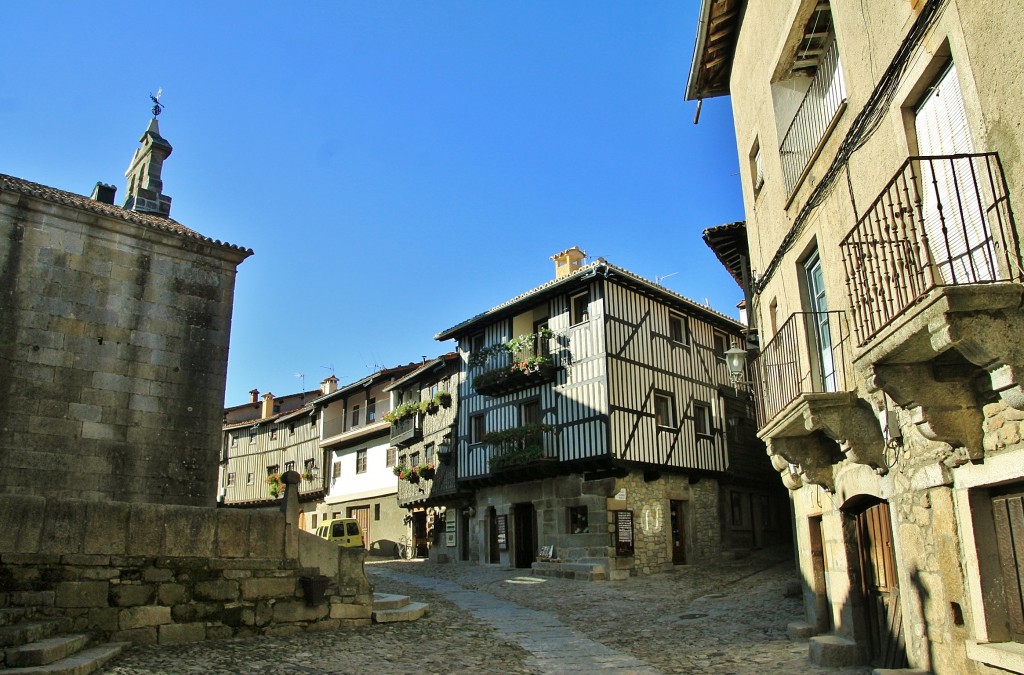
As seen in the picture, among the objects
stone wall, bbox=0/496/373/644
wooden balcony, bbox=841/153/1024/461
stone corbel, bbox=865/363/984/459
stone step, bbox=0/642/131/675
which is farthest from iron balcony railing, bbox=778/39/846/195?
stone step, bbox=0/642/131/675

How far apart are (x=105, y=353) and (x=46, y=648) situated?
19.2 feet

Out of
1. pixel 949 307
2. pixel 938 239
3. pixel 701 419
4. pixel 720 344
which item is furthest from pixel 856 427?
pixel 720 344

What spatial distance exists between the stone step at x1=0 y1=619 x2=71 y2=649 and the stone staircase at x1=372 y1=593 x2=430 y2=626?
12.6ft

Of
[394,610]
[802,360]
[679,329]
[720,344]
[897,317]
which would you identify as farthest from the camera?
[720,344]

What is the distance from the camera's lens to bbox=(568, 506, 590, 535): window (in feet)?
63.7

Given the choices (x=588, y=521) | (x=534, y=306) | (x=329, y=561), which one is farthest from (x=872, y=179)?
(x=534, y=306)

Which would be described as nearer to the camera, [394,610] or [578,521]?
[394,610]

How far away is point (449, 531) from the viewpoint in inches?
998

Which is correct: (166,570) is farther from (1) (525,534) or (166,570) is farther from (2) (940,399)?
(1) (525,534)

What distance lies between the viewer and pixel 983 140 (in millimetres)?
4613

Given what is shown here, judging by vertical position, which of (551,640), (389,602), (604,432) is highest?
(604,432)

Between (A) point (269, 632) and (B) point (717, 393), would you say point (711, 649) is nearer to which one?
(A) point (269, 632)

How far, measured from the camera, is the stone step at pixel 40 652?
605 cm

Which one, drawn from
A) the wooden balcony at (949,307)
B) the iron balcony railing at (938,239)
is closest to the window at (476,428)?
the iron balcony railing at (938,239)
